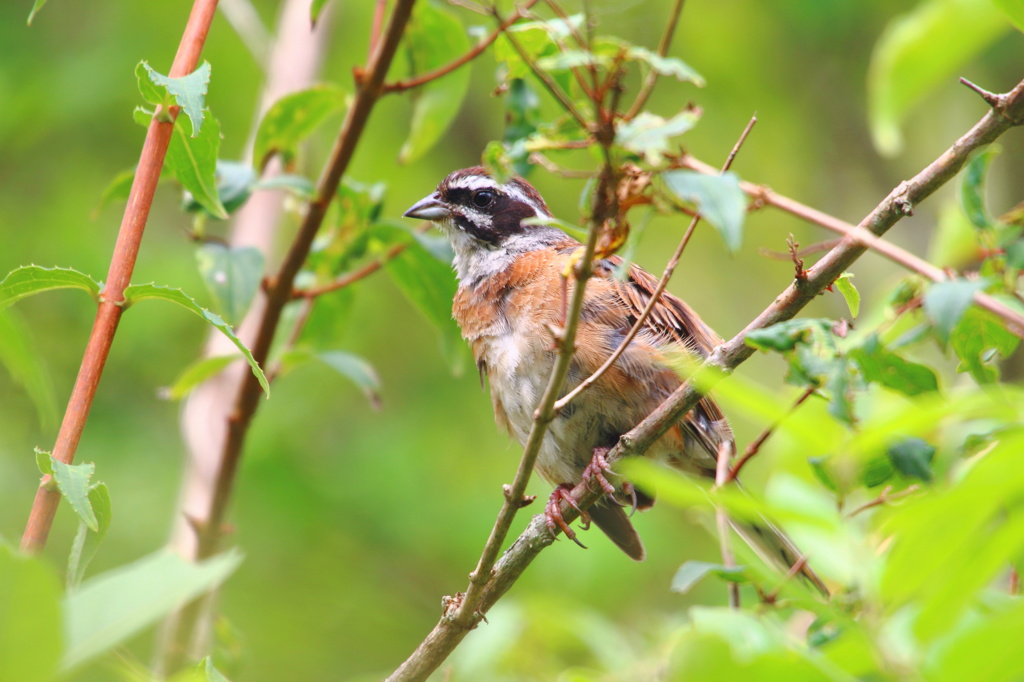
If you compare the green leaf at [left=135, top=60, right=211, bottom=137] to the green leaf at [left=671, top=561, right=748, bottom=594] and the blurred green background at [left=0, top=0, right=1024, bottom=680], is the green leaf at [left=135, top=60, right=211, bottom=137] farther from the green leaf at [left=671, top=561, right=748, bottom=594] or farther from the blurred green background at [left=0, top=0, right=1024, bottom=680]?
the blurred green background at [left=0, top=0, right=1024, bottom=680]

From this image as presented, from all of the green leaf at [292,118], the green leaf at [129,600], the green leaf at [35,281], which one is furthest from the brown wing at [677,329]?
the green leaf at [129,600]

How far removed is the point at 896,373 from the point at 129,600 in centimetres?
175

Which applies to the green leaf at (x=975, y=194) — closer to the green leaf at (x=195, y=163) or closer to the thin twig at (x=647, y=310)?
the thin twig at (x=647, y=310)

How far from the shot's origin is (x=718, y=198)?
167 cm

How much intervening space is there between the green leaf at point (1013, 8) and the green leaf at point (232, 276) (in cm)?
243

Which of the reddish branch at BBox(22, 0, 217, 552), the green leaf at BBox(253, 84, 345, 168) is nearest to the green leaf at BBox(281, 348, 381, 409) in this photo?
the green leaf at BBox(253, 84, 345, 168)

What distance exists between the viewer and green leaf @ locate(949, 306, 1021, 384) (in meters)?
2.30

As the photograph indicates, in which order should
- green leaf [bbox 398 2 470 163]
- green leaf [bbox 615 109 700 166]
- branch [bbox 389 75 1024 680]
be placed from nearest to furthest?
green leaf [bbox 615 109 700 166] → branch [bbox 389 75 1024 680] → green leaf [bbox 398 2 470 163]

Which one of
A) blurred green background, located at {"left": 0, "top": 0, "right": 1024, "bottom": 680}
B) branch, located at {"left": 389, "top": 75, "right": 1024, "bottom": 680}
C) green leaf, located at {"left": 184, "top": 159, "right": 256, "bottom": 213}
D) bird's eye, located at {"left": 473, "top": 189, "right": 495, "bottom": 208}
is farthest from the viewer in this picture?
blurred green background, located at {"left": 0, "top": 0, "right": 1024, "bottom": 680}

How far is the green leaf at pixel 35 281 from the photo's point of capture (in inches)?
83.4

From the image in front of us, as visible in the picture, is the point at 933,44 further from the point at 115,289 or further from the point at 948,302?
the point at 115,289

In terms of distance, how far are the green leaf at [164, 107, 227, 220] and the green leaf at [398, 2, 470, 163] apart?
4.51ft

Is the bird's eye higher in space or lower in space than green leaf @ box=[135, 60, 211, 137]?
higher

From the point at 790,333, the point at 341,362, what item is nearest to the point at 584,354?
the point at 341,362
